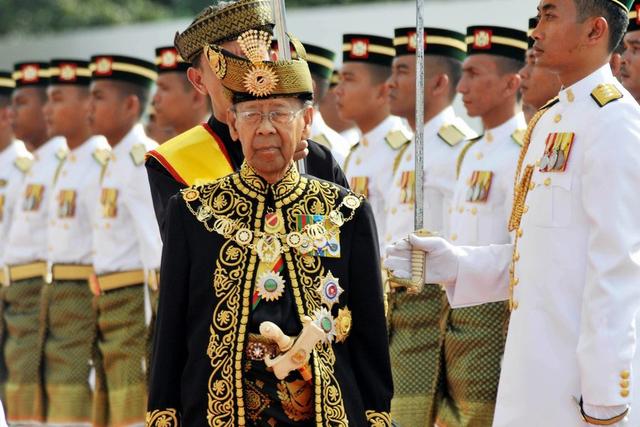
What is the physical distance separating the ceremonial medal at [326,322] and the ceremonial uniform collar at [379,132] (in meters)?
4.90

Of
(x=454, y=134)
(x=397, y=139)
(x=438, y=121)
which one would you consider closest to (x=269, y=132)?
(x=454, y=134)

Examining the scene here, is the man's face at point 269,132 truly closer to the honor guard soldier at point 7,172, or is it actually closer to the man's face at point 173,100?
the man's face at point 173,100

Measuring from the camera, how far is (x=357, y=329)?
4.62m

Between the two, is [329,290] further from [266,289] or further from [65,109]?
[65,109]

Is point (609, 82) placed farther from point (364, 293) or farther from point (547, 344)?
point (364, 293)

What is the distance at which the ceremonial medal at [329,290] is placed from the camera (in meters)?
4.55

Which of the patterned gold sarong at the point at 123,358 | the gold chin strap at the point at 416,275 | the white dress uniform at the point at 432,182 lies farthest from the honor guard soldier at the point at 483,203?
the patterned gold sarong at the point at 123,358

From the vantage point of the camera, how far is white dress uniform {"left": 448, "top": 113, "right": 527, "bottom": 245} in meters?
7.73

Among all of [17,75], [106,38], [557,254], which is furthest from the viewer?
[106,38]

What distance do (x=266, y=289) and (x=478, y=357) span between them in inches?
140

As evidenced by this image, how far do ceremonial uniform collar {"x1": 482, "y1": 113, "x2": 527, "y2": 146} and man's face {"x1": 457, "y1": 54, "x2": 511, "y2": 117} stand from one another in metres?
0.13

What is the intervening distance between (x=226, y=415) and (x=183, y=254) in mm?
502

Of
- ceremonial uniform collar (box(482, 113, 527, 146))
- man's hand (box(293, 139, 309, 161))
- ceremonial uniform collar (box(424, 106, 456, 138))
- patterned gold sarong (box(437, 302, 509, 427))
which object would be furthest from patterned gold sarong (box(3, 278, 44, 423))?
man's hand (box(293, 139, 309, 161))

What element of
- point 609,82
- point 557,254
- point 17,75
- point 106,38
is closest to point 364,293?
point 557,254
